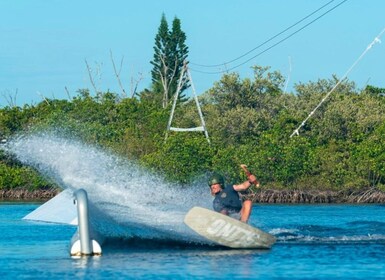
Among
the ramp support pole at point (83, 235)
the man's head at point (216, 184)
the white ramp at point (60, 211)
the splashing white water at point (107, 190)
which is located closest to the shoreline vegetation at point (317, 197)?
the white ramp at point (60, 211)

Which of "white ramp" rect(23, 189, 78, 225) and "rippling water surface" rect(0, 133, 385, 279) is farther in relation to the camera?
"white ramp" rect(23, 189, 78, 225)

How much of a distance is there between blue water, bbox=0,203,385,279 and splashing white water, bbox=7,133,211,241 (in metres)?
0.45

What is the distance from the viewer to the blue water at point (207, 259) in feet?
75.8

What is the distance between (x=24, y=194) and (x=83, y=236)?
49744 millimetres

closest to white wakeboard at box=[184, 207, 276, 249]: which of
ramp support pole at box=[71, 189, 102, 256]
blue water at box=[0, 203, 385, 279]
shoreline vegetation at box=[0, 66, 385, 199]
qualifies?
blue water at box=[0, 203, 385, 279]

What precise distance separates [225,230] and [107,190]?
2.86 m

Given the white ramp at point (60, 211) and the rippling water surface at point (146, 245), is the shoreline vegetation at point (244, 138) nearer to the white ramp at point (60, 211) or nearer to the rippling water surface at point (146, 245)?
the white ramp at point (60, 211)

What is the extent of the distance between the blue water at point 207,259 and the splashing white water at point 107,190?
0.45m

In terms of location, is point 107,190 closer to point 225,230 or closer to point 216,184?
point 216,184

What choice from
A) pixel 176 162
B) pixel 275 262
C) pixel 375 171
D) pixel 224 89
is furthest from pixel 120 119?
pixel 275 262

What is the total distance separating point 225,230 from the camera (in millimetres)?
26281

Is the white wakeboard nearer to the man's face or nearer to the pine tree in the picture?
the man's face

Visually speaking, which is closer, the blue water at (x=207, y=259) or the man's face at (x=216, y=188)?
the blue water at (x=207, y=259)

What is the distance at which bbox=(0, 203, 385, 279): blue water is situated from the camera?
75.8ft
